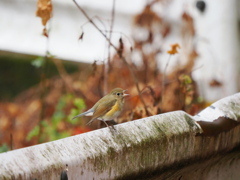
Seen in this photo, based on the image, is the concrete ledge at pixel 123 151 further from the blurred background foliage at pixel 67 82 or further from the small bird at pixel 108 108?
the blurred background foliage at pixel 67 82

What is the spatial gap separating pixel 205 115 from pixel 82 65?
3.59m

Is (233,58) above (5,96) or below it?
above

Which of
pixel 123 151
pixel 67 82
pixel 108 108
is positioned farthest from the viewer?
pixel 67 82

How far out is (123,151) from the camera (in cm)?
181

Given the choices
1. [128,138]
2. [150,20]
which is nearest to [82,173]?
[128,138]

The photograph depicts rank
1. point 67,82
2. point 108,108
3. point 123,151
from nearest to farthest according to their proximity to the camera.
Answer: point 123,151, point 108,108, point 67,82

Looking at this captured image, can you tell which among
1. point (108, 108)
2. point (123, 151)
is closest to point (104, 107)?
point (108, 108)

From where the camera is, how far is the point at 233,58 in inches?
216

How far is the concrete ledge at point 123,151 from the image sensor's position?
162 centimetres

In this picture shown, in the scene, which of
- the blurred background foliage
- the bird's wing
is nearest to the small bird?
the bird's wing

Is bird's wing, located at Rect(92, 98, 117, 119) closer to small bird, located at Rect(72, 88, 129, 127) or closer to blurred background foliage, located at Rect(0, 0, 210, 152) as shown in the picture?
small bird, located at Rect(72, 88, 129, 127)

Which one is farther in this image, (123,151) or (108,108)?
(108,108)

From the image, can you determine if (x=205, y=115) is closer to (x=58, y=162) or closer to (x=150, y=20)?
(x=58, y=162)

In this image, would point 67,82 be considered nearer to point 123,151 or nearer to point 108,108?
point 108,108
